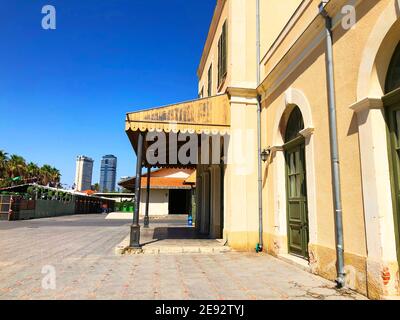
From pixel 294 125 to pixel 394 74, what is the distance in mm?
2857

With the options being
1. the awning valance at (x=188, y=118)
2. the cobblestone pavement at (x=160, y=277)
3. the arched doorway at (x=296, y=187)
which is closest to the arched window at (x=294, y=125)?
the arched doorway at (x=296, y=187)

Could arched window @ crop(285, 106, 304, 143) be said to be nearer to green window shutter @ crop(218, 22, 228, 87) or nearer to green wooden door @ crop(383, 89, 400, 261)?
green wooden door @ crop(383, 89, 400, 261)

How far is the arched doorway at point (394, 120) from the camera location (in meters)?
3.67

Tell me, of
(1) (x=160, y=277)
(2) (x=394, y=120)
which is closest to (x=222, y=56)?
(2) (x=394, y=120)

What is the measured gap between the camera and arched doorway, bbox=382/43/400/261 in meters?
3.67

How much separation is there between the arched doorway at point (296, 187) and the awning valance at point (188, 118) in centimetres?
183

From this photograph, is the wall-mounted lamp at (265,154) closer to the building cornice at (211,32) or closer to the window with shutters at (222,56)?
the window with shutters at (222,56)

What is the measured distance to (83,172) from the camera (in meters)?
157

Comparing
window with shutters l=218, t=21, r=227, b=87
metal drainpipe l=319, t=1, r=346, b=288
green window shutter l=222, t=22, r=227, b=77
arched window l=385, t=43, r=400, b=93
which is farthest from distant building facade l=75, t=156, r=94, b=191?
arched window l=385, t=43, r=400, b=93

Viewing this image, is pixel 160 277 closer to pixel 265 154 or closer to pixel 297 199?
pixel 297 199

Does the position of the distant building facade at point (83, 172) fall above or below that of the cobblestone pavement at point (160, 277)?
above

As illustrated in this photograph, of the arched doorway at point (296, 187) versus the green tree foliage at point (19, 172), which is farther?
the green tree foliage at point (19, 172)

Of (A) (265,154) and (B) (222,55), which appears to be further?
(B) (222,55)
